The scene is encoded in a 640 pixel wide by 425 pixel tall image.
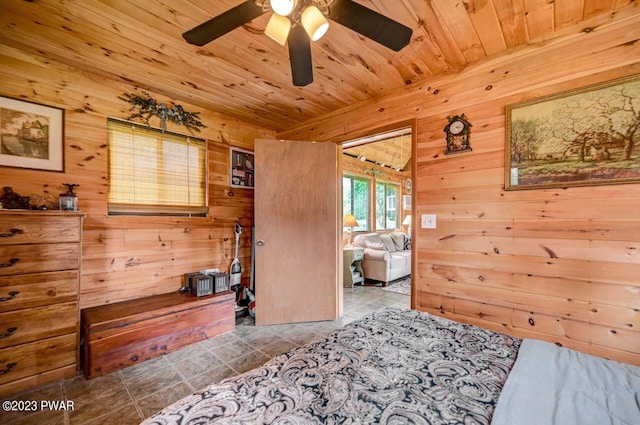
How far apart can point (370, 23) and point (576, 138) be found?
155 centimetres

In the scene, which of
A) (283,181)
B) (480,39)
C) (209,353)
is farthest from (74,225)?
(480,39)

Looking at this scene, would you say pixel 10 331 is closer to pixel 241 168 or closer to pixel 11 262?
pixel 11 262

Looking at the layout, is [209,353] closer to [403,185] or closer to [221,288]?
[221,288]

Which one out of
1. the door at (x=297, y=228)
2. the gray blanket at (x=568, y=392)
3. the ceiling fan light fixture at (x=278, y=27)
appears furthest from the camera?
the door at (x=297, y=228)

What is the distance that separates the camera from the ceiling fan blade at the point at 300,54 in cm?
143

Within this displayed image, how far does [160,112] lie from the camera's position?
2.78m

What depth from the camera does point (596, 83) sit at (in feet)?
5.49

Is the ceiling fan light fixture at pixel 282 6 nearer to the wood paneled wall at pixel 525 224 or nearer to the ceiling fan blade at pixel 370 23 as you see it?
the ceiling fan blade at pixel 370 23

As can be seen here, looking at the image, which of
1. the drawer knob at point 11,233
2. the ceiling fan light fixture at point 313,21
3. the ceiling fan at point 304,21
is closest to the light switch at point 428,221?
the ceiling fan at point 304,21

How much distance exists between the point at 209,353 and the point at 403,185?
642cm

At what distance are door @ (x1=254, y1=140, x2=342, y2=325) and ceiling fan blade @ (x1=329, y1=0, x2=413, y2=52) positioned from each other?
6.05 ft

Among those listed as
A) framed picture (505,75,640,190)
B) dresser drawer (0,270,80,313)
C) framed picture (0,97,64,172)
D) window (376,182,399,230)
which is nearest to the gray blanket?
framed picture (505,75,640,190)

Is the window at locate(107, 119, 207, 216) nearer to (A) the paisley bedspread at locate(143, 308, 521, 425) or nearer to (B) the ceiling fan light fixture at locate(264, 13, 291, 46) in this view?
(B) the ceiling fan light fixture at locate(264, 13, 291, 46)

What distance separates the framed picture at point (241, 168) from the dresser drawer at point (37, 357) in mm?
2107
